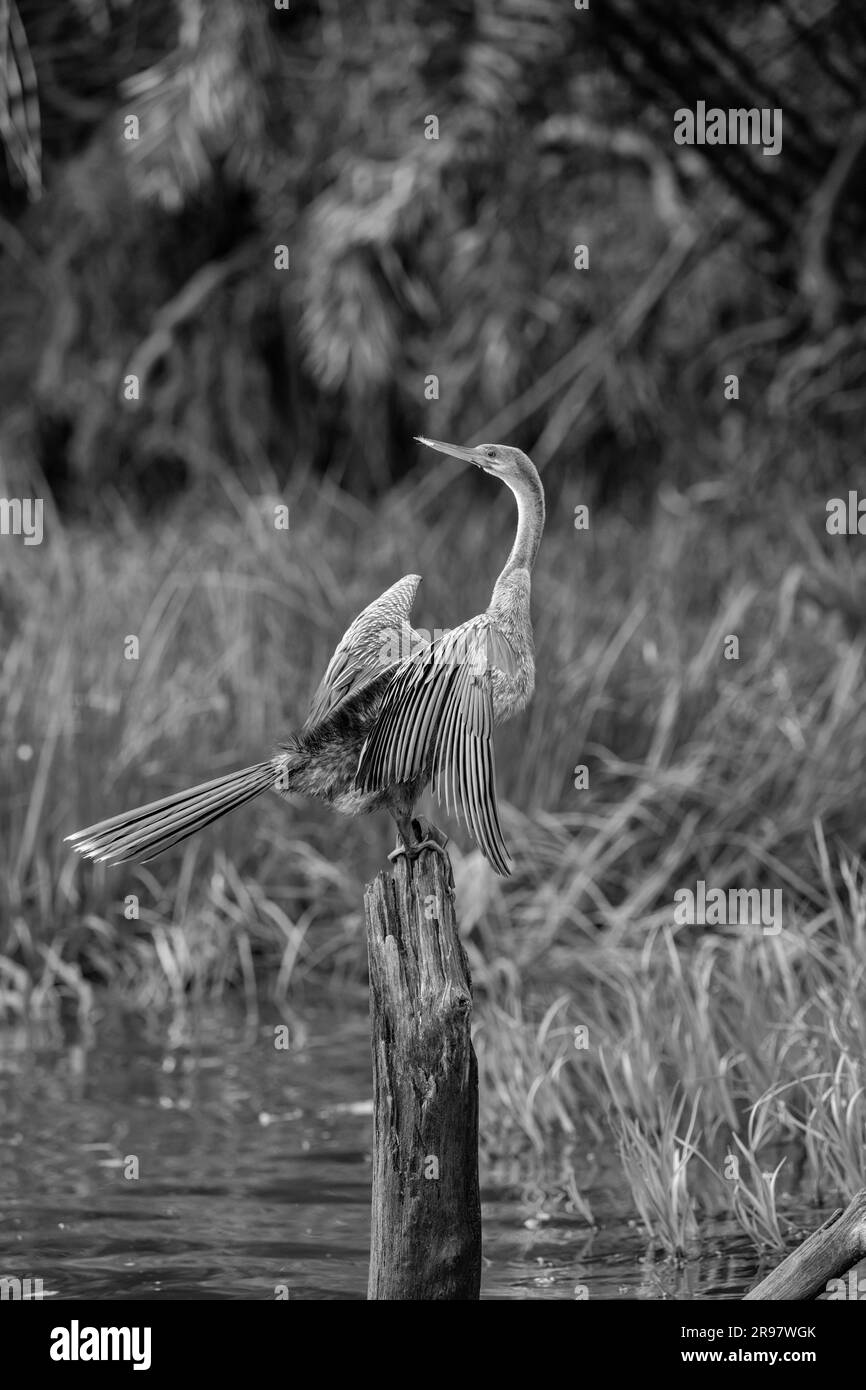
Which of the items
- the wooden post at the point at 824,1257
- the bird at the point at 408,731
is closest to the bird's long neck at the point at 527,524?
the bird at the point at 408,731

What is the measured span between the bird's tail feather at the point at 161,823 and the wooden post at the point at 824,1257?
1071mm

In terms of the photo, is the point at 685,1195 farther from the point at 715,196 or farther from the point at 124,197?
the point at 124,197

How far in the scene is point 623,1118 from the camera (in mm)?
3689

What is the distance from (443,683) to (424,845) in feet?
0.92

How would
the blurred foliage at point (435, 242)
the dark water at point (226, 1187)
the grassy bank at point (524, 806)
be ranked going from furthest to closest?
1. the blurred foliage at point (435, 242)
2. the grassy bank at point (524, 806)
3. the dark water at point (226, 1187)

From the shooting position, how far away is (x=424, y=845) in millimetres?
A: 2895

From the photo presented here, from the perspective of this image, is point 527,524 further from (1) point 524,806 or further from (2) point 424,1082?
(1) point 524,806

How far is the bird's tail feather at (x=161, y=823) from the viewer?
270 cm

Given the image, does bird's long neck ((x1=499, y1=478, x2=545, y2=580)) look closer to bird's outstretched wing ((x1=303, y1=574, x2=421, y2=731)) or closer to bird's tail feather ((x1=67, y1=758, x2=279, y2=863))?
bird's outstretched wing ((x1=303, y1=574, x2=421, y2=731))

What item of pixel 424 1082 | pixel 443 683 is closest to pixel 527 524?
pixel 443 683

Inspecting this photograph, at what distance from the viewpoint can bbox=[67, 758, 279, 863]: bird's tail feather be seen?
8.84 ft

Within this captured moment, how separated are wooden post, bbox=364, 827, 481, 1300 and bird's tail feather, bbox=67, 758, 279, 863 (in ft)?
1.04

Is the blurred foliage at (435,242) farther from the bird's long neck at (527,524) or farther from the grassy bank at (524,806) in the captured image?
the bird's long neck at (527,524)

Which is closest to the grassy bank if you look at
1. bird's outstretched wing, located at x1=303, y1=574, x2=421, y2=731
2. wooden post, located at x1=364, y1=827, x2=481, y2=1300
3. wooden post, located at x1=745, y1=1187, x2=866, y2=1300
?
wooden post, located at x1=364, y1=827, x2=481, y2=1300
